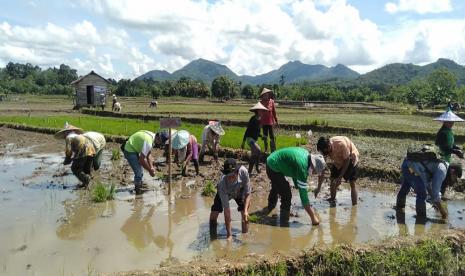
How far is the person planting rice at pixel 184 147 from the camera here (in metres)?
8.82

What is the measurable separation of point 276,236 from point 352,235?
42.3 inches

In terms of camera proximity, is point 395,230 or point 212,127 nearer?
point 395,230

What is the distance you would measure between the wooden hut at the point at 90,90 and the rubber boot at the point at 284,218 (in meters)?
29.3

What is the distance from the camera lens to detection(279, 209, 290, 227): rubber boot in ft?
21.0

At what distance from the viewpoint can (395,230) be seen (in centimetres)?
626

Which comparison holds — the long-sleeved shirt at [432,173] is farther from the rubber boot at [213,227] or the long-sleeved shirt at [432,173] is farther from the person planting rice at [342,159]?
the rubber boot at [213,227]

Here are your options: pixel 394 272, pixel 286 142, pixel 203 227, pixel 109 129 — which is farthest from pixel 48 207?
pixel 109 129

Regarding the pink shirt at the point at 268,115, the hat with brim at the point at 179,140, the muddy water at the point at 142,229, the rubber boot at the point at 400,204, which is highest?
the pink shirt at the point at 268,115

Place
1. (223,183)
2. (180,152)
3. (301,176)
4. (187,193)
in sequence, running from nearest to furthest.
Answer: (223,183), (301,176), (187,193), (180,152)

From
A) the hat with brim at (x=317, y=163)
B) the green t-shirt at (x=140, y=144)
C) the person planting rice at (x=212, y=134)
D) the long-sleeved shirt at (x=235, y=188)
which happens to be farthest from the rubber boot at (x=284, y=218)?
the person planting rice at (x=212, y=134)

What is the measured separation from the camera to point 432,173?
22.0 ft

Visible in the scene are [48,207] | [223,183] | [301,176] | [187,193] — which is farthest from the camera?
[187,193]

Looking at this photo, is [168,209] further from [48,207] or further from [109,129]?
[109,129]

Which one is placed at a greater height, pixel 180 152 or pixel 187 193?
pixel 180 152
